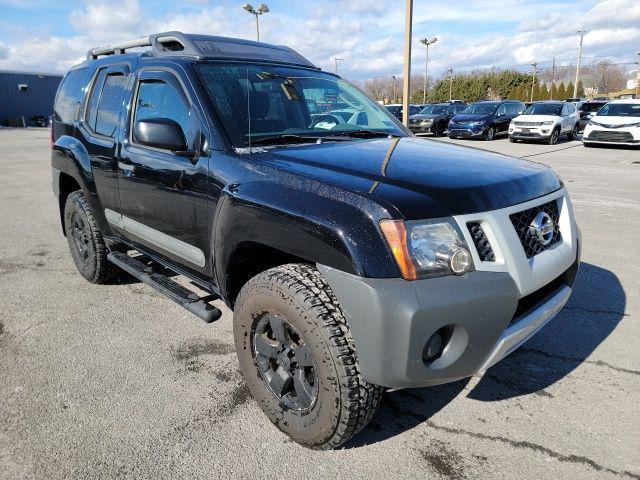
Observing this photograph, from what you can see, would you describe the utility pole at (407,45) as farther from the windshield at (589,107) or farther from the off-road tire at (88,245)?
the windshield at (589,107)

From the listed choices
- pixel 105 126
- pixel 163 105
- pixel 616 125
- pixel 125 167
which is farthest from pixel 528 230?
pixel 616 125

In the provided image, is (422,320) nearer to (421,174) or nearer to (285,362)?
(421,174)

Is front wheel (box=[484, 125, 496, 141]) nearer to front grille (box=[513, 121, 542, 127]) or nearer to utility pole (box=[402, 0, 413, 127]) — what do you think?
front grille (box=[513, 121, 542, 127])

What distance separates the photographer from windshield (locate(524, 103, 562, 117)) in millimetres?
19234

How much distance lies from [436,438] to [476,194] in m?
1.25

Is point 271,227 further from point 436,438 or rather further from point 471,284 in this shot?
point 436,438

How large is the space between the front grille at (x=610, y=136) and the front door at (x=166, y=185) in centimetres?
1719

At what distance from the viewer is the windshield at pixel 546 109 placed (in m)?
19.2

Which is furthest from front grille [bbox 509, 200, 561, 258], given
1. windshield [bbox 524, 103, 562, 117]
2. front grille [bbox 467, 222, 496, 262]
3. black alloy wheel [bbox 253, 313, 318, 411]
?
windshield [bbox 524, 103, 562, 117]

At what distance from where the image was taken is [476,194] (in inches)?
83.5

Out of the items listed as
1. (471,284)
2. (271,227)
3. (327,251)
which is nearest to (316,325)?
(327,251)

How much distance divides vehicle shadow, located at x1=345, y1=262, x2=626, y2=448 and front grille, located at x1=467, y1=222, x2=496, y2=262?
106cm

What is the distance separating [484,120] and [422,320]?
2001 cm

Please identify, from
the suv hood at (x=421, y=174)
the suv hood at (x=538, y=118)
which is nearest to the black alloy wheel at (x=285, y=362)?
the suv hood at (x=421, y=174)
